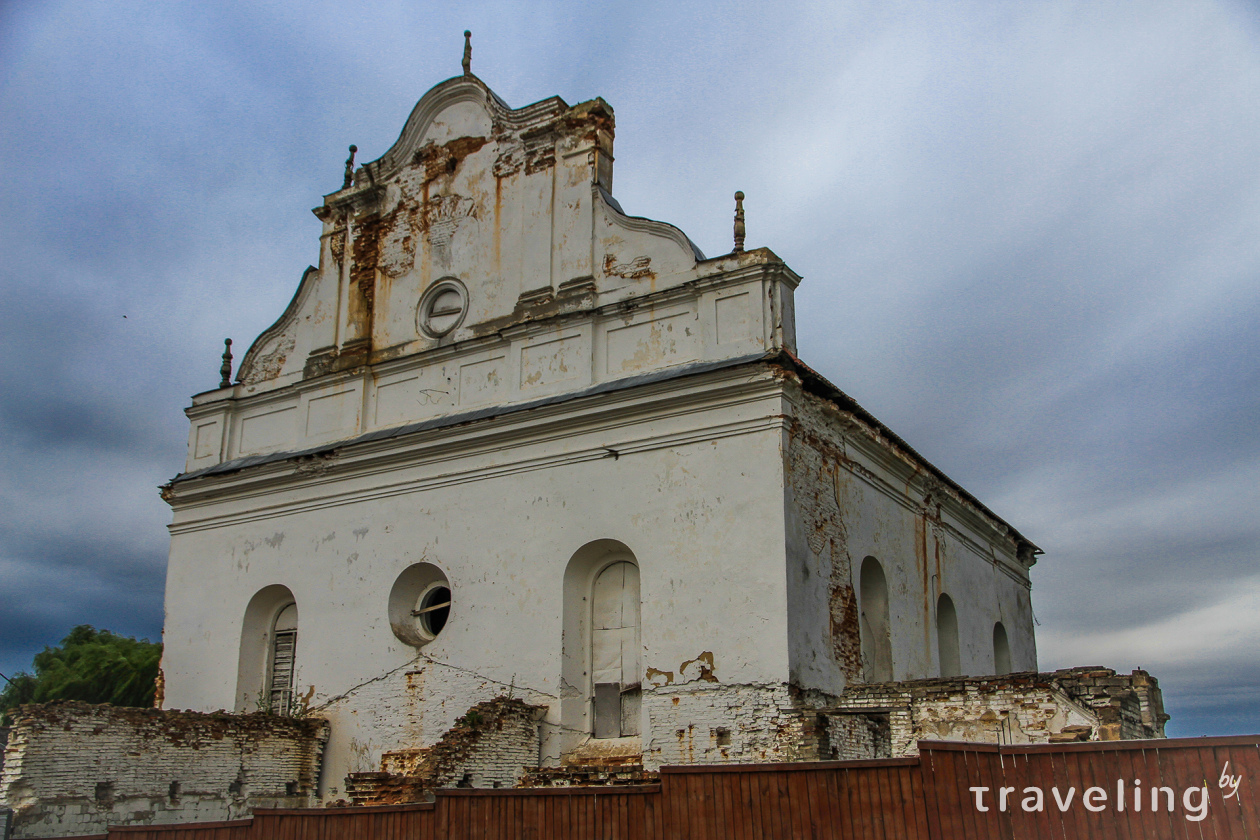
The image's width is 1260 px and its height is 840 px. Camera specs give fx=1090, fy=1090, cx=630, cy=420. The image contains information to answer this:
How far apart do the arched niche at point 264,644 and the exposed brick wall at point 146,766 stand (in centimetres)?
154

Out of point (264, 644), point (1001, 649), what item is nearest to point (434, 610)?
point (264, 644)

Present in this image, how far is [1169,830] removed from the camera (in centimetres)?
796

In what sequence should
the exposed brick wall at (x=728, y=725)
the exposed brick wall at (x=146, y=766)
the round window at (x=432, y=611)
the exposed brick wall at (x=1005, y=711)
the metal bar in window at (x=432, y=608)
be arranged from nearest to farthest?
the exposed brick wall at (x=1005, y=711), the exposed brick wall at (x=728, y=725), the exposed brick wall at (x=146, y=766), the metal bar in window at (x=432, y=608), the round window at (x=432, y=611)

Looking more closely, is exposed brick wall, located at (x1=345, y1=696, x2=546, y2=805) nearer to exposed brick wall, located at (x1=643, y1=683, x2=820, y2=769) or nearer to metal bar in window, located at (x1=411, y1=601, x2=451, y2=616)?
exposed brick wall, located at (x1=643, y1=683, x2=820, y2=769)

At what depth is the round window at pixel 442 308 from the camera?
17.0m

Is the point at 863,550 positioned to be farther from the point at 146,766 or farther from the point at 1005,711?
the point at 146,766

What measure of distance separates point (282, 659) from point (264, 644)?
424 millimetres

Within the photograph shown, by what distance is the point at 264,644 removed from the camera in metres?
17.4

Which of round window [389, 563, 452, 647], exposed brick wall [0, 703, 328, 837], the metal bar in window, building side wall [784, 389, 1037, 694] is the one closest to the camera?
exposed brick wall [0, 703, 328, 837]

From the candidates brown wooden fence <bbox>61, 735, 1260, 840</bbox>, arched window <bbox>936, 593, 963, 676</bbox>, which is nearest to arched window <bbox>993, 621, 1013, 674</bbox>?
arched window <bbox>936, 593, 963, 676</bbox>

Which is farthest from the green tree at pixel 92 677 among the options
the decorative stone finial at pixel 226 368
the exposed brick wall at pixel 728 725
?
the exposed brick wall at pixel 728 725

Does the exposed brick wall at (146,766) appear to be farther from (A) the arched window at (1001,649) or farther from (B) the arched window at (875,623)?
(A) the arched window at (1001,649)

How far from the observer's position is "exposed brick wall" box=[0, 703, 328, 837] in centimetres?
1303

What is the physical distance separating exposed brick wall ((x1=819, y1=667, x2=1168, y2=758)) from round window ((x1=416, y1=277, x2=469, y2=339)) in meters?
8.39
